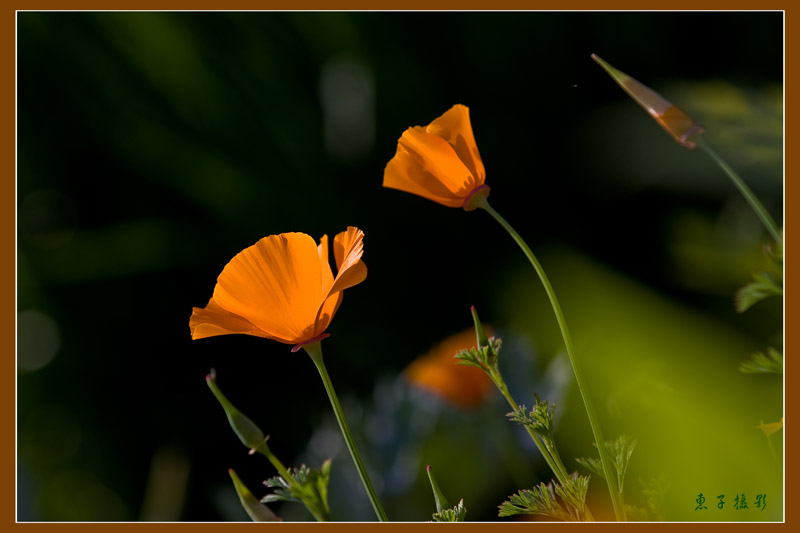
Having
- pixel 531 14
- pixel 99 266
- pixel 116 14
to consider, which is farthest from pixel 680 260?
pixel 116 14

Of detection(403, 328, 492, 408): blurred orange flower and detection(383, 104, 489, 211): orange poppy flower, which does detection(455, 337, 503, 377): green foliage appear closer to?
detection(383, 104, 489, 211): orange poppy flower

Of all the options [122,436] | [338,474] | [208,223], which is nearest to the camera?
[338,474]

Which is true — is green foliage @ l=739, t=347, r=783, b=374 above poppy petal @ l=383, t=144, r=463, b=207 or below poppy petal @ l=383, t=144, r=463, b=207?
below

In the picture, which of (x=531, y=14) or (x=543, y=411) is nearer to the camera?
(x=543, y=411)

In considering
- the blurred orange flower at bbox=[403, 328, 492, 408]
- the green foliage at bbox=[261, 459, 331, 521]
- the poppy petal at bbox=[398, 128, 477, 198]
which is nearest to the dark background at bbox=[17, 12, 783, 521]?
the blurred orange flower at bbox=[403, 328, 492, 408]

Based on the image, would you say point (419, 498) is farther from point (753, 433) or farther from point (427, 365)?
point (753, 433)

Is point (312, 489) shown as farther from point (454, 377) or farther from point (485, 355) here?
point (454, 377)

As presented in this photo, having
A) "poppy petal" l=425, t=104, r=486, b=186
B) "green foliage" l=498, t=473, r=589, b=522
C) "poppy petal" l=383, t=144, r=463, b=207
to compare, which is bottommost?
"green foliage" l=498, t=473, r=589, b=522
